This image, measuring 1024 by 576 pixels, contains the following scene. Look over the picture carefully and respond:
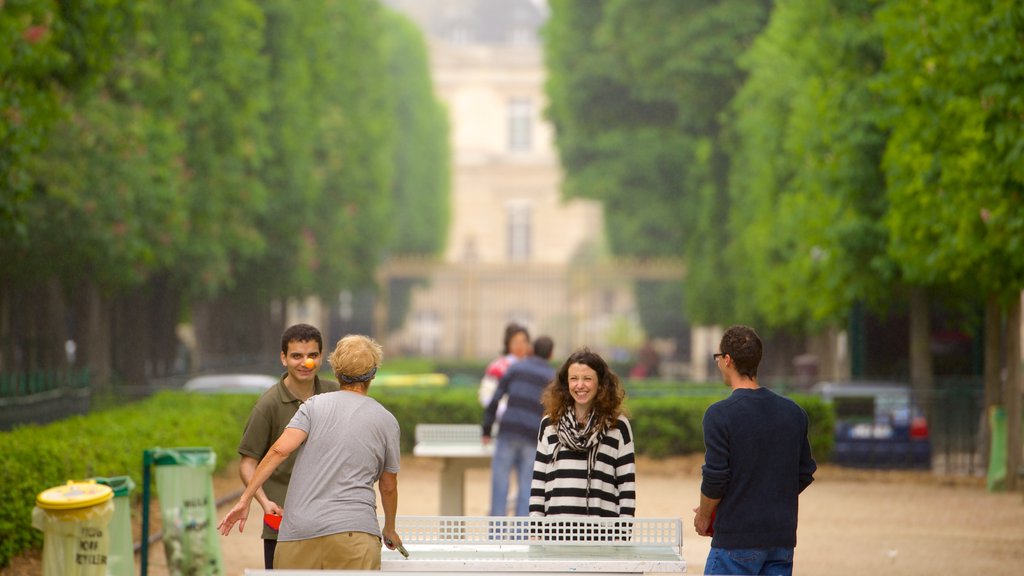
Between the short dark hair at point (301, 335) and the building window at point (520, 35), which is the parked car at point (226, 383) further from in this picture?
the building window at point (520, 35)

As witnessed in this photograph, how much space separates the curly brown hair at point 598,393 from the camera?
22.9ft

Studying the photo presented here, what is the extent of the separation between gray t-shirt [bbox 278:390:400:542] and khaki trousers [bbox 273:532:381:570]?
24 millimetres

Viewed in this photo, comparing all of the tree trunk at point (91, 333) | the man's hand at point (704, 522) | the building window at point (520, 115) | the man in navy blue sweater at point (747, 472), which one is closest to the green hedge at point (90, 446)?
the man's hand at point (704, 522)

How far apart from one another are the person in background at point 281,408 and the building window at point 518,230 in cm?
7108

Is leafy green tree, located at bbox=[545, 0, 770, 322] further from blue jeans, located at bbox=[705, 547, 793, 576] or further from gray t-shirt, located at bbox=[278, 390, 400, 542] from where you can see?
gray t-shirt, located at bbox=[278, 390, 400, 542]

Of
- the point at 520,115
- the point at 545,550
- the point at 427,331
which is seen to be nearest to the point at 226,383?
the point at 545,550

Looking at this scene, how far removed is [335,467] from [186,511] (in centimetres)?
364

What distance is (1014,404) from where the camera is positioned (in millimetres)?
17375

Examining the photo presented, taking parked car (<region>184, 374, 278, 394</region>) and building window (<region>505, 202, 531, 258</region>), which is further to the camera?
building window (<region>505, 202, 531, 258</region>)

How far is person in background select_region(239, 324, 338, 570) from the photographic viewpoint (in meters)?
7.09

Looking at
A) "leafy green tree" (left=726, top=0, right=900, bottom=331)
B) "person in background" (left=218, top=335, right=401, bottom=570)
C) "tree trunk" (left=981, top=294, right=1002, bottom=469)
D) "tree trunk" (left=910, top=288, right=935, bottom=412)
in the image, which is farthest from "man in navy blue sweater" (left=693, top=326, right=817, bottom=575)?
"tree trunk" (left=910, top=288, right=935, bottom=412)

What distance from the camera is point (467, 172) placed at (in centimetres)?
7919

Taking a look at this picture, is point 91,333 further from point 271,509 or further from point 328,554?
point 328,554

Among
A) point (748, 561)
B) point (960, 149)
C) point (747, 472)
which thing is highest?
point (960, 149)
